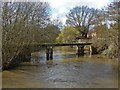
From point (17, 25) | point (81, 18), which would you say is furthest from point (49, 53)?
point (81, 18)

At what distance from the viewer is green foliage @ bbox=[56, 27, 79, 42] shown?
28905 mm

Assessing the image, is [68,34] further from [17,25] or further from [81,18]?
[17,25]

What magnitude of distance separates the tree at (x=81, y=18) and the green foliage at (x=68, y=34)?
0.71 m

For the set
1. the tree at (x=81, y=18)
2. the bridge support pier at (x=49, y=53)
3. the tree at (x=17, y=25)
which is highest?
the tree at (x=81, y=18)

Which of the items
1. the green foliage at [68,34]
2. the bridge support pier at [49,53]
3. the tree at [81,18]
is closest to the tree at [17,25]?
the bridge support pier at [49,53]

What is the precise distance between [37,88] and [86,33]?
76.5 ft

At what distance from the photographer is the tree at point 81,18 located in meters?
30.9

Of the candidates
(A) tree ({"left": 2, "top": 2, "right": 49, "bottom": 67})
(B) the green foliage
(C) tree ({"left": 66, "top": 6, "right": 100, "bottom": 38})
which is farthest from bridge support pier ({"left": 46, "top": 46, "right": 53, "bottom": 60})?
(C) tree ({"left": 66, "top": 6, "right": 100, "bottom": 38})

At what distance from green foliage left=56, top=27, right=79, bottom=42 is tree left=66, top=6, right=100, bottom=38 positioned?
0.71m

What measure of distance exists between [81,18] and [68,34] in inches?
140

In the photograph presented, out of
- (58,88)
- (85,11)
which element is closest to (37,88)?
(58,88)

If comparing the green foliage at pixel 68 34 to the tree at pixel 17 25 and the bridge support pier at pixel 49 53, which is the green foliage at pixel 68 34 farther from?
the tree at pixel 17 25

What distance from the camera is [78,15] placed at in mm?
32094

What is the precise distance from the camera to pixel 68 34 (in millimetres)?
29781
